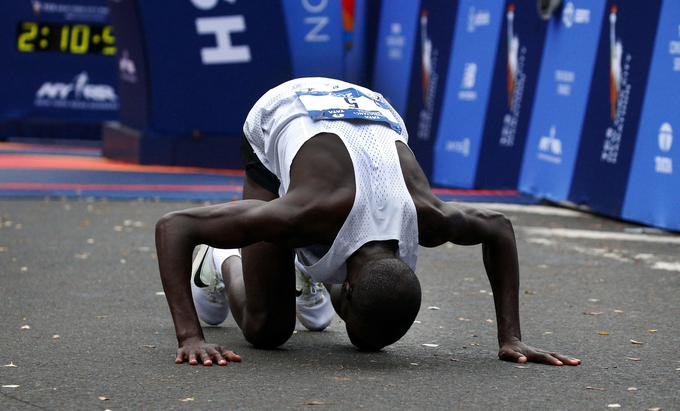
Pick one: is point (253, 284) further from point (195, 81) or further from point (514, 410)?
point (195, 81)

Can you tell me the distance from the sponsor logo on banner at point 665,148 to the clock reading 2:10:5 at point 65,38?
13188 mm

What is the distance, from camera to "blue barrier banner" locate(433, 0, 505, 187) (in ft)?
48.9

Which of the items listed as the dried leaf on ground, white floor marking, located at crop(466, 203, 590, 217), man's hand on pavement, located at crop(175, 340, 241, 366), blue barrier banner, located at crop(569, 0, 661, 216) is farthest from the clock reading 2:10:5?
the dried leaf on ground

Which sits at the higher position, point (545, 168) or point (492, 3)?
point (492, 3)

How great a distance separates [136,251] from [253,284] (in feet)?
12.6

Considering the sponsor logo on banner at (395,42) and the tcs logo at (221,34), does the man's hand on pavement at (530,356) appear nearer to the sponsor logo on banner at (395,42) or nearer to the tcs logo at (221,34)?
the tcs logo at (221,34)

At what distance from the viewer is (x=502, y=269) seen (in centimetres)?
531

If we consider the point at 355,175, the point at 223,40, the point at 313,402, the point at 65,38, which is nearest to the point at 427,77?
the point at 223,40

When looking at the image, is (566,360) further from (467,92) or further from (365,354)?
(467,92)

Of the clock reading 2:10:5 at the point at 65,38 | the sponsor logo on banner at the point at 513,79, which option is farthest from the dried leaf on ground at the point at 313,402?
the clock reading 2:10:5 at the point at 65,38

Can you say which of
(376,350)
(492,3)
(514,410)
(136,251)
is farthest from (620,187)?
(514,410)

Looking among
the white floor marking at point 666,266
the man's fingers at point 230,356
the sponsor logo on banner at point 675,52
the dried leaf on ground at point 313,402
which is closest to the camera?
the dried leaf on ground at point 313,402

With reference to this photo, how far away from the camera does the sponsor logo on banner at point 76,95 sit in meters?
22.8

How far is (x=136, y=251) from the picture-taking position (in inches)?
360
